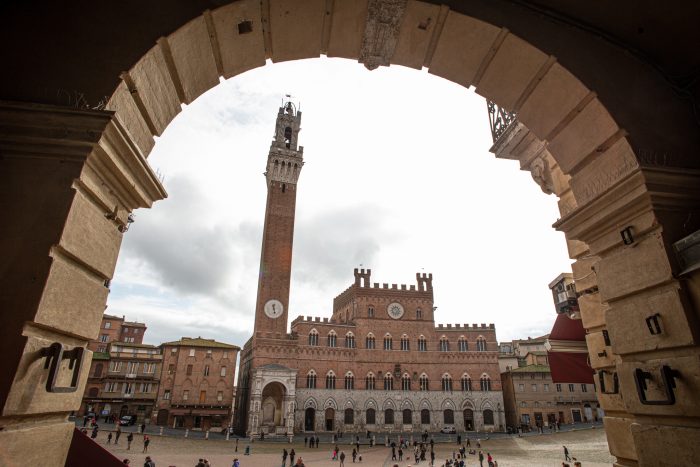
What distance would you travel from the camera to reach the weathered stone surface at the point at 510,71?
3748 mm

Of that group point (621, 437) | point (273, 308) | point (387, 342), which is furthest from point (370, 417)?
point (621, 437)

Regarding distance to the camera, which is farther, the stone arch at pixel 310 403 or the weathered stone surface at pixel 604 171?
the stone arch at pixel 310 403

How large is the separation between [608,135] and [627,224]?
89cm

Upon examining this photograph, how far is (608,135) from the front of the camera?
367cm

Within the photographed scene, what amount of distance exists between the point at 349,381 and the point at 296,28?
150 ft

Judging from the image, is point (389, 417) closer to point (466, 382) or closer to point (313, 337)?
point (466, 382)

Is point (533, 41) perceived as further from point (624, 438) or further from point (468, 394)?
point (468, 394)

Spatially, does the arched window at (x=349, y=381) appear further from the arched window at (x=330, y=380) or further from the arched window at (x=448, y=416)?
the arched window at (x=448, y=416)

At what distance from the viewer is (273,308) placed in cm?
4366

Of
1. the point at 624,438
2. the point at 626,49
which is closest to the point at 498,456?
the point at 624,438

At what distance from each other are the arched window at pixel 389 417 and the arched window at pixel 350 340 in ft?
27.0

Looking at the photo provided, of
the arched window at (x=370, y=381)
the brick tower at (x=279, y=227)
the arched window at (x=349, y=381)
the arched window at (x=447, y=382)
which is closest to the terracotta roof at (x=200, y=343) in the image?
the brick tower at (x=279, y=227)

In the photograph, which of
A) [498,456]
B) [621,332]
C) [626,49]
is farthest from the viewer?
[498,456]

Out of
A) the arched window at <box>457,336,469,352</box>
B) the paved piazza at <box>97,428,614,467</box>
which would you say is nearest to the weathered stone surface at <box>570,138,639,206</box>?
the paved piazza at <box>97,428,614,467</box>
